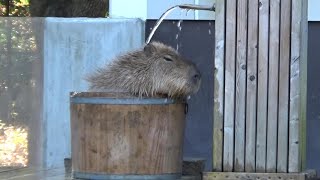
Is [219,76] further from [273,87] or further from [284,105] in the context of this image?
[284,105]

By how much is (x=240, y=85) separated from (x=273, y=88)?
224 mm

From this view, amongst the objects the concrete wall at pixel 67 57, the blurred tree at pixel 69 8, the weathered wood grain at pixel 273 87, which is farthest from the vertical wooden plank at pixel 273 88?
the blurred tree at pixel 69 8

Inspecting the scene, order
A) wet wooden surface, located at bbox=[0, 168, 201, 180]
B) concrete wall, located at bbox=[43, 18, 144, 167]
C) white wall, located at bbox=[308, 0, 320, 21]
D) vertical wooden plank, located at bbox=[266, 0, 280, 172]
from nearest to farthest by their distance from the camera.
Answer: vertical wooden plank, located at bbox=[266, 0, 280, 172] < wet wooden surface, located at bbox=[0, 168, 201, 180] < white wall, located at bbox=[308, 0, 320, 21] < concrete wall, located at bbox=[43, 18, 144, 167]

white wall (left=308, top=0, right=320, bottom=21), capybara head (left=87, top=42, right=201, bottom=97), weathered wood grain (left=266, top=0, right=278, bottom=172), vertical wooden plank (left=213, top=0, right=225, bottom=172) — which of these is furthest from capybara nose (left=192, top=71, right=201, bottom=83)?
white wall (left=308, top=0, right=320, bottom=21)

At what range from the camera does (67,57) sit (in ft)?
26.4

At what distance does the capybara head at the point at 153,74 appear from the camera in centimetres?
457

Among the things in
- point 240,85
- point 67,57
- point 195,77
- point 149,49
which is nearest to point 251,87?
point 240,85

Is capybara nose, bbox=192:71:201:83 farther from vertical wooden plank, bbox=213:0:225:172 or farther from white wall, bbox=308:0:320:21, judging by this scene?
white wall, bbox=308:0:320:21

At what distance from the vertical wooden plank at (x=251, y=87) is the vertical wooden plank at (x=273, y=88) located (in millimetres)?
101

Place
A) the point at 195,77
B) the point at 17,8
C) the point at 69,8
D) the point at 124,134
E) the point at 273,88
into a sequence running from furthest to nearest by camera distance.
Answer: the point at 17,8
the point at 69,8
the point at 195,77
the point at 273,88
the point at 124,134

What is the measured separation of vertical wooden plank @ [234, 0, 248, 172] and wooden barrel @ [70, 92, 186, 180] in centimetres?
42

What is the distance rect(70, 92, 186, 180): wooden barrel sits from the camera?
4426 mm

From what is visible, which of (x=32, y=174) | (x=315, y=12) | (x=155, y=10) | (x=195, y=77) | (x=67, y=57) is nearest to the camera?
(x=195, y=77)

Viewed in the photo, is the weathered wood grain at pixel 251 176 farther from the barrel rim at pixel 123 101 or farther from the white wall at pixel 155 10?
the white wall at pixel 155 10
